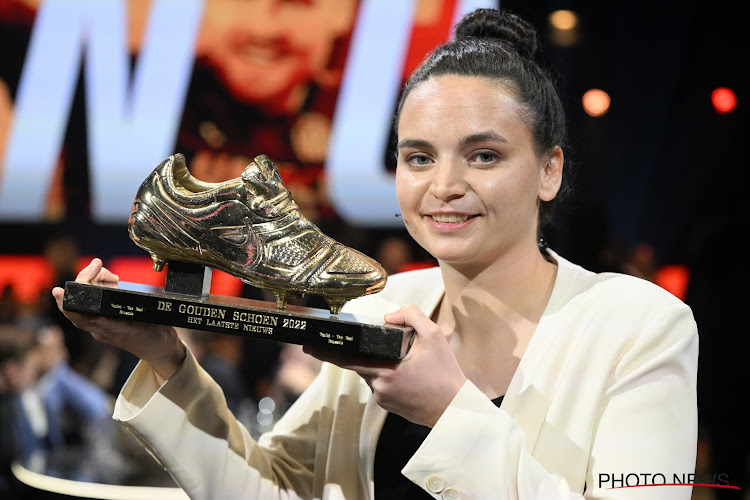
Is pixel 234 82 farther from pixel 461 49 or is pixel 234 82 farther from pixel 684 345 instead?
pixel 684 345

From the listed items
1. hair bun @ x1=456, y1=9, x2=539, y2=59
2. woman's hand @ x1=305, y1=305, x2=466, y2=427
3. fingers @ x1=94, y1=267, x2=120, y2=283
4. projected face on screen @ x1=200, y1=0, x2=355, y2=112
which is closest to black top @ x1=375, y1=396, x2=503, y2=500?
woman's hand @ x1=305, y1=305, x2=466, y2=427

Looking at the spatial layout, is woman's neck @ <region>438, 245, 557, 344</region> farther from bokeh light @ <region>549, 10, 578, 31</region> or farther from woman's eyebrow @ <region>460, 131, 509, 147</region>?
bokeh light @ <region>549, 10, 578, 31</region>

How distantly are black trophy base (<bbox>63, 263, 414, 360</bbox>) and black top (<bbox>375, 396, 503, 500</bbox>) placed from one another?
0.33 m

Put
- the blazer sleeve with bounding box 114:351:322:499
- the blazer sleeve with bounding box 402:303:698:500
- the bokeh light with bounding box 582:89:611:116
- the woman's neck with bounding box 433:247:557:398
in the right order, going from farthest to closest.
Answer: the bokeh light with bounding box 582:89:611:116 < the woman's neck with bounding box 433:247:557:398 < the blazer sleeve with bounding box 114:351:322:499 < the blazer sleeve with bounding box 402:303:698:500

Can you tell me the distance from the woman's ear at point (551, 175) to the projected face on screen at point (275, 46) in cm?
372

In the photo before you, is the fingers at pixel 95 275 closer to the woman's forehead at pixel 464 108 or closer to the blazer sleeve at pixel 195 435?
the blazer sleeve at pixel 195 435

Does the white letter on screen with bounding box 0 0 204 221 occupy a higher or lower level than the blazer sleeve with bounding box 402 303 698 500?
higher

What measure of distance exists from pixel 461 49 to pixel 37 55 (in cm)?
458

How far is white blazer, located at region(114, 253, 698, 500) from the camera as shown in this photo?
52.9 inches

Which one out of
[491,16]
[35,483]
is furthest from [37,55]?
[491,16]

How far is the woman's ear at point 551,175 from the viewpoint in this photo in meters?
1.73

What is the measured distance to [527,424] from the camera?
152 cm

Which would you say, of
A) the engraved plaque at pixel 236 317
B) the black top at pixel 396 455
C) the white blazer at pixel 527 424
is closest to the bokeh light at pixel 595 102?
the white blazer at pixel 527 424
